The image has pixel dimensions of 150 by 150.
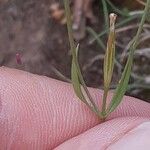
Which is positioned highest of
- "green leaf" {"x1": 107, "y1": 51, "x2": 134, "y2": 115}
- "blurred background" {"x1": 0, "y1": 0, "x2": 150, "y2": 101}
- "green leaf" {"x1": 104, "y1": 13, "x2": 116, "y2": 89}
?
"green leaf" {"x1": 104, "y1": 13, "x2": 116, "y2": 89}

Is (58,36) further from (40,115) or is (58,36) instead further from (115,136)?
(115,136)

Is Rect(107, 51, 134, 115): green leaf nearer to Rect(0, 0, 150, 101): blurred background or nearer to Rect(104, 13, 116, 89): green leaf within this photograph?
Rect(104, 13, 116, 89): green leaf

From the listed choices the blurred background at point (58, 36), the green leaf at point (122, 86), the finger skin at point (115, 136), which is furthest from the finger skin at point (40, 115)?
the blurred background at point (58, 36)

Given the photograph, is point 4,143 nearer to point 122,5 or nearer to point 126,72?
point 126,72

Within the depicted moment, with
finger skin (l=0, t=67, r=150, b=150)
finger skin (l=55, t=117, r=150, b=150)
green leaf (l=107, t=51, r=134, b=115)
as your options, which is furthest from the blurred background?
green leaf (l=107, t=51, r=134, b=115)

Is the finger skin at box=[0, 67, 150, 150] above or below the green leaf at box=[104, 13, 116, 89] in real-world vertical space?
below

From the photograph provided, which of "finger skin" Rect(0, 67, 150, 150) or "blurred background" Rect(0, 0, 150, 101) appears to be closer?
"finger skin" Rect(0, 67, 150, 150)

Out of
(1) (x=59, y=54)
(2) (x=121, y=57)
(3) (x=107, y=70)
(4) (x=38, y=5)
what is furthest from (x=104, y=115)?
(4) (x=38, y=5)
